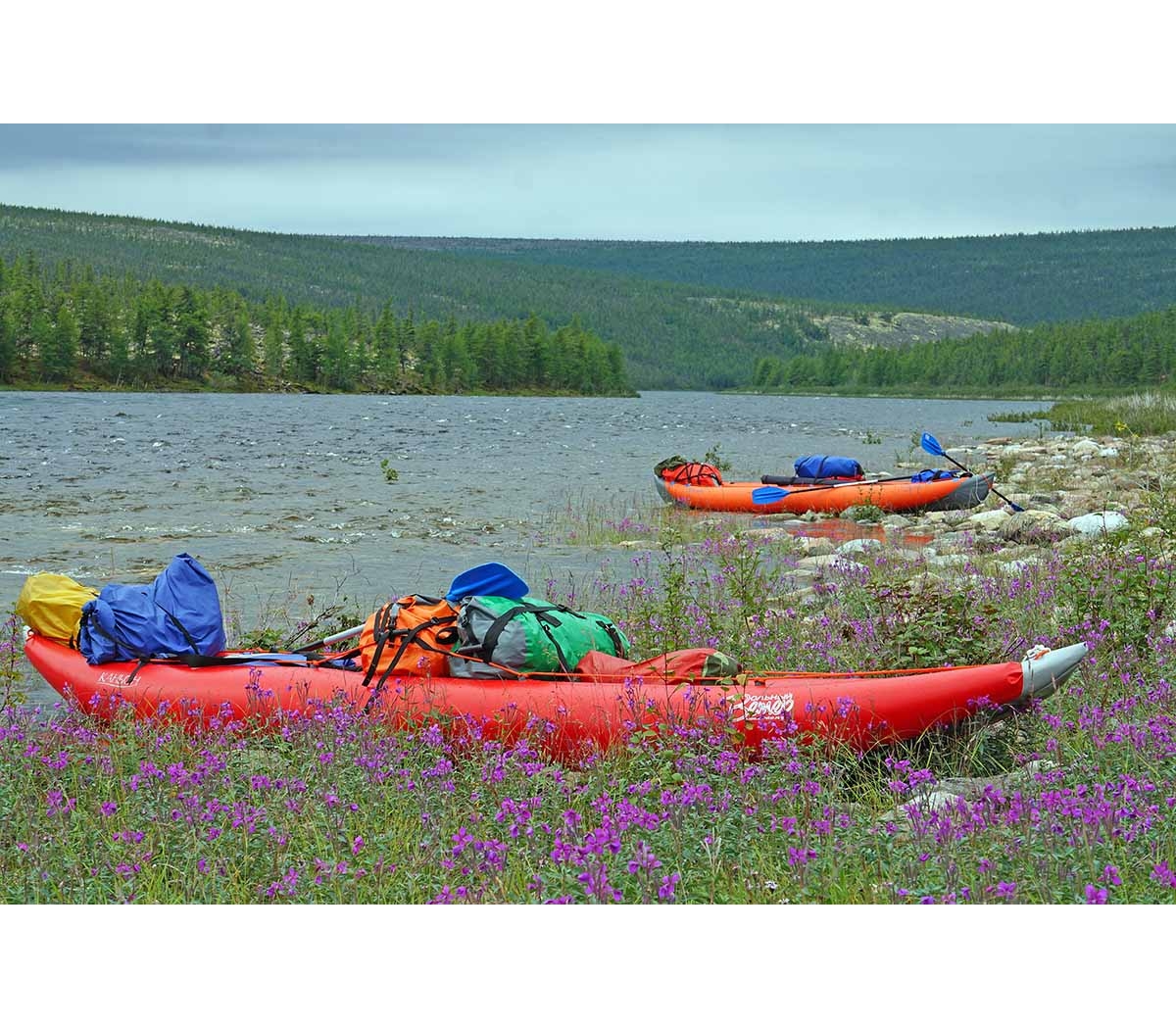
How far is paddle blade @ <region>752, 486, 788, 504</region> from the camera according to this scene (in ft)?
61.0

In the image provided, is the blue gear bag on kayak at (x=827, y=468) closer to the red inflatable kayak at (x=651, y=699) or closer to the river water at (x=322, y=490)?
the river water at (x=322, y=490)

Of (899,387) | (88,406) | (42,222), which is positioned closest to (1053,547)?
(88,406)

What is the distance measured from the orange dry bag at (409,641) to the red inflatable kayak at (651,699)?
121 millimetres

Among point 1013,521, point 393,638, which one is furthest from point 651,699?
point 1013,521

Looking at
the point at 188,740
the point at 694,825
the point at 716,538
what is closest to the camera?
the point at 694,825

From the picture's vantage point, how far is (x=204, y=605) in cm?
739

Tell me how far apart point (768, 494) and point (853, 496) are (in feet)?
4.17

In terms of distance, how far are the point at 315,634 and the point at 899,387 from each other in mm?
128319

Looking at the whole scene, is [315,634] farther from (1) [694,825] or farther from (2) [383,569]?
(1) [694,825]

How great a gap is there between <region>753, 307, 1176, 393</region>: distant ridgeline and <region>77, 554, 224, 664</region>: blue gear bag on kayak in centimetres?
8978

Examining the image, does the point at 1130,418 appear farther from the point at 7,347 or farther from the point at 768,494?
the point at 7,347

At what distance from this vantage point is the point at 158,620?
723cm

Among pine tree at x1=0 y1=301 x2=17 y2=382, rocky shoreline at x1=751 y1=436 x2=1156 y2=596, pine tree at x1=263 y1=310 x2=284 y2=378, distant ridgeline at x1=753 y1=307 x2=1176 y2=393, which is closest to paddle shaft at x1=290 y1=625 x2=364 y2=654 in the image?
rocky shoreline at x1=751 y1=436 x2=1156 y2=596

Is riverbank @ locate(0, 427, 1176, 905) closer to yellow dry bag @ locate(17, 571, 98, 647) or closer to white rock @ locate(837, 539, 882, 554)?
yellow dry bag @ locate(17, 571, 98, 647)
